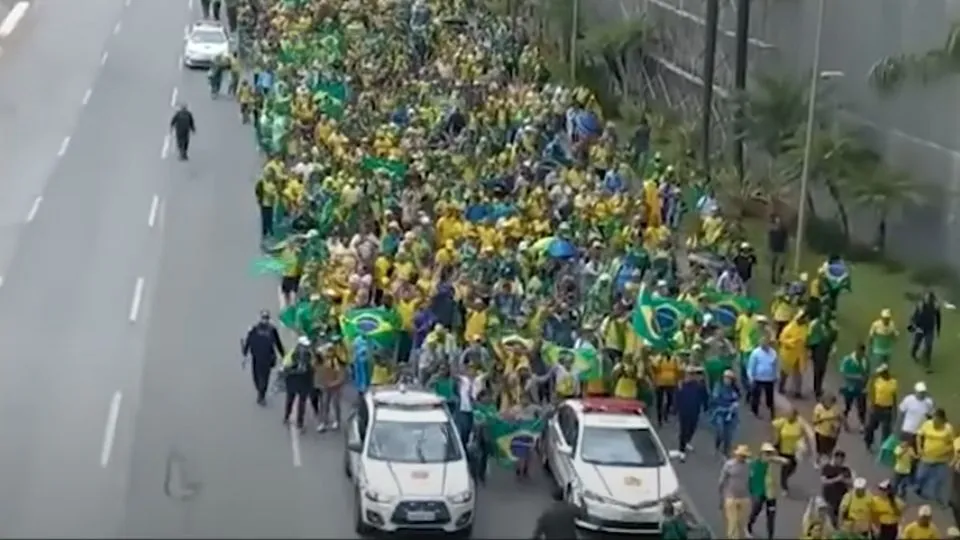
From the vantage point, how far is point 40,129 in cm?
4797

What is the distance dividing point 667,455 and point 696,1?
2803 cm

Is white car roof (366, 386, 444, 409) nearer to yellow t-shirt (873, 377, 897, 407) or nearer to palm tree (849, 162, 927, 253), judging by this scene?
yellow t-shirt (873, 377, 897, 407)

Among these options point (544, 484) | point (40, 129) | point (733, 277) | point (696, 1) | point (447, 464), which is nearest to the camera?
point (447, 464)

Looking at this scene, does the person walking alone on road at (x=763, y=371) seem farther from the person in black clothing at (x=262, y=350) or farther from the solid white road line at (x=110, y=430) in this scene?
the solid white road line at (x=110, y=430)

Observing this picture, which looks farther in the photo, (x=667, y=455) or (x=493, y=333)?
(x=493, y=333)

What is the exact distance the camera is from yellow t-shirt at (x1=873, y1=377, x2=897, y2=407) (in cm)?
2650

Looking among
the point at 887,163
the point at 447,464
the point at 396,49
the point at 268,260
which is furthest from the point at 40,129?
the point at 447,464

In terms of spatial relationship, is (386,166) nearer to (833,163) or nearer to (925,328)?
(833,163)

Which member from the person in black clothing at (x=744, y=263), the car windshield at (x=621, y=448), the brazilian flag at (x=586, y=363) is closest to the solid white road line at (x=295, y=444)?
the brazilian flag at (x=586, y=363)

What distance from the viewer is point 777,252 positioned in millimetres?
35344

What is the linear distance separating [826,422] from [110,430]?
363 inches

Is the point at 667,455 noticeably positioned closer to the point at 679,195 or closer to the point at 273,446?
the point at 273,446

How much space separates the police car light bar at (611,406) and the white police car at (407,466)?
175cm

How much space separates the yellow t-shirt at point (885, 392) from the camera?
→ 86.9ft
